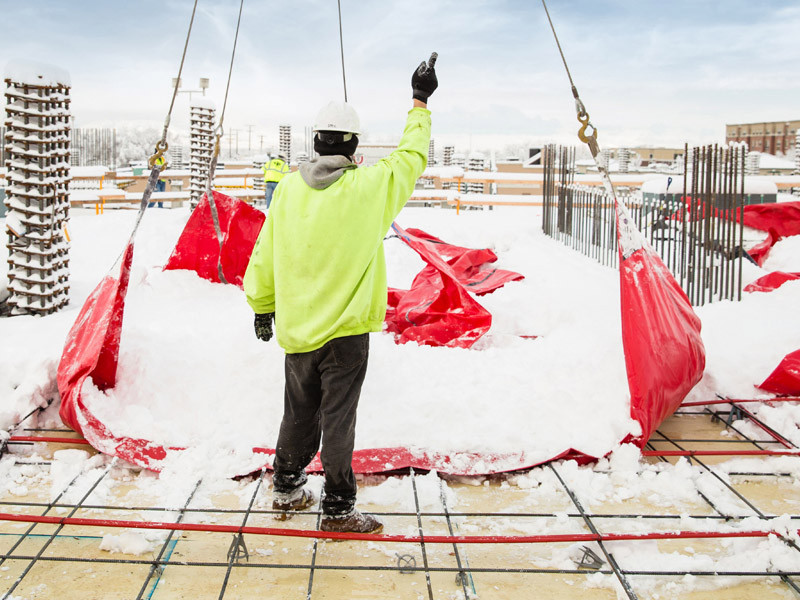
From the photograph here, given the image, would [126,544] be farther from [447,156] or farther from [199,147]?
[447,156]

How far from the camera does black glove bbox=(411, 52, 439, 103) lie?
8.27 feet

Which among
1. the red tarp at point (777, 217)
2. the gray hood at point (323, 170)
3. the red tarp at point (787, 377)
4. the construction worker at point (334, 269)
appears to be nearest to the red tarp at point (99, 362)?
the construction worker at point (334, 269)

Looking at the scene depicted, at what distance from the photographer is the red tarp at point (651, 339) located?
321 centimetres

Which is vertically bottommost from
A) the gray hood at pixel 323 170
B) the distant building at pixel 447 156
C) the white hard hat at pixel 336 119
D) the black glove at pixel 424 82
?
the gray hood at pixel 323 170

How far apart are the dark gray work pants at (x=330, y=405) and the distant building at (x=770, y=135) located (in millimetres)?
57767

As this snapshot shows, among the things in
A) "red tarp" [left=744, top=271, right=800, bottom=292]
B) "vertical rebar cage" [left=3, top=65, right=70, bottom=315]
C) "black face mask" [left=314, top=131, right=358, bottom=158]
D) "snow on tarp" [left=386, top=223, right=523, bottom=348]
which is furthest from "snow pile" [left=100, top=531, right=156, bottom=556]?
"red tarp" [left=744, top=271, right=800, bottom=292]

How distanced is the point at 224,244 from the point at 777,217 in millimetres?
7990

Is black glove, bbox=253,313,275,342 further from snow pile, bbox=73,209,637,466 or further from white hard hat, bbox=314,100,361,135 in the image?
white hard hat, bbox=314,100,361,135

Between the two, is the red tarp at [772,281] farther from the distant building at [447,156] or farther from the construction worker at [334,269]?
the distant building at [447,156]

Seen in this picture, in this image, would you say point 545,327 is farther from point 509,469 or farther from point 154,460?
point 154,460

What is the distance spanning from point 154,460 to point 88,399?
1.81 ft

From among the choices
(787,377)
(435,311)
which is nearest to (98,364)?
(435,311)

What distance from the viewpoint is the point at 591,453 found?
301cm

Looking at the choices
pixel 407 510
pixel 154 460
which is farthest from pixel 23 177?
pixel 407 510
